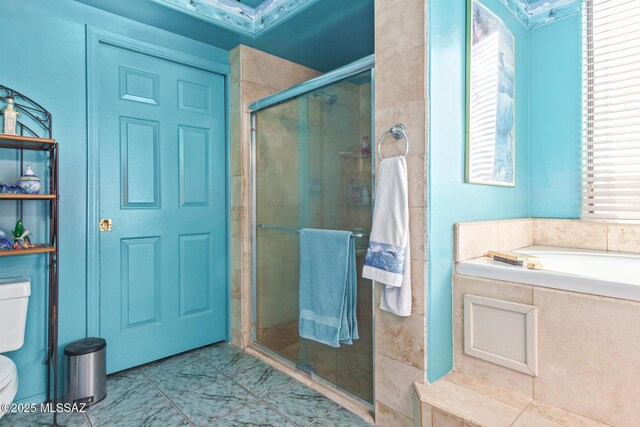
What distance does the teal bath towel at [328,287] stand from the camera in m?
1.86

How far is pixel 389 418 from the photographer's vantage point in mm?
1616

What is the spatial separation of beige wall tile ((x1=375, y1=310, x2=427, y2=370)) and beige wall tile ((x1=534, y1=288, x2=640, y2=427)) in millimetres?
449

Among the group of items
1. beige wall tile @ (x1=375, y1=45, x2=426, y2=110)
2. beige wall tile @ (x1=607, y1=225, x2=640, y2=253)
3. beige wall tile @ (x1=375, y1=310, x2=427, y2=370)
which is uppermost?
beige wall tile @ (x1=375, y1=45, x2=426, y2=110)

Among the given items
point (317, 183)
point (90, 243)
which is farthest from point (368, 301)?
point (90, 243)

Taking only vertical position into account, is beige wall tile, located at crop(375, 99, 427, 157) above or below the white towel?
above

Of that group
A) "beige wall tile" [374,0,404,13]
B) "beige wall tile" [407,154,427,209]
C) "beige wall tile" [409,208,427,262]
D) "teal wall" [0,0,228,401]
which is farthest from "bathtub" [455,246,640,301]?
"teal wall" [0,0,228,401]

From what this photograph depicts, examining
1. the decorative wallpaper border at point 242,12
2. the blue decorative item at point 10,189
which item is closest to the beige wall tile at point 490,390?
the decorative wallpaper border at point 242,12

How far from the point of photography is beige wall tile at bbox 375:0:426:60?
1480 mm

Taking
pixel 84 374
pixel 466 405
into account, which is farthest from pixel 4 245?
pixel 466 405

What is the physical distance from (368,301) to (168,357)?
57.9 inches

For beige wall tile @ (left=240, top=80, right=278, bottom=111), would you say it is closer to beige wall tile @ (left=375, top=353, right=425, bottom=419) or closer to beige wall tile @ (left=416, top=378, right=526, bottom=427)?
beige wall tile @ (left=375, top=353, right=425, bottom=419)

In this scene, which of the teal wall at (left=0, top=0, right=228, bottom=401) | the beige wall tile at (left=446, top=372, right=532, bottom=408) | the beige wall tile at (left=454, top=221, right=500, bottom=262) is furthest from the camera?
the teal wall at (left=0, top=0, right=228, bottom=401)

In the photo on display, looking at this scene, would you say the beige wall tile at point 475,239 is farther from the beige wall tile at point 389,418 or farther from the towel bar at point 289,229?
A: the beige wall tile at point 389,418

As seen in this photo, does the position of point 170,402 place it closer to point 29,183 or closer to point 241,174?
point 29,183
